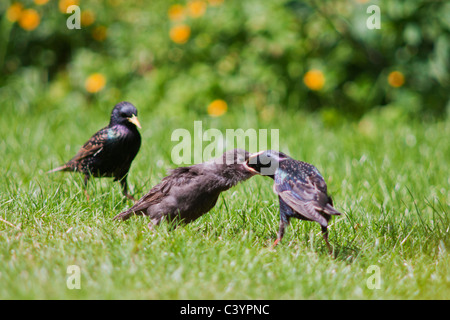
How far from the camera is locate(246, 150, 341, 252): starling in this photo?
3.14 m

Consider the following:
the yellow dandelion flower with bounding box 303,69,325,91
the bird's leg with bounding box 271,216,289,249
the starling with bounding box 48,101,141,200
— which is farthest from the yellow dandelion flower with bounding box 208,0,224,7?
the bird's leg with bounding box 271,216,289,249

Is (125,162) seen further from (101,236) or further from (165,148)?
(165,148)

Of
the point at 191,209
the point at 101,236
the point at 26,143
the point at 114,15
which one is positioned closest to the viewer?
the point at 101,236

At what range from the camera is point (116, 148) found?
3.96 meters

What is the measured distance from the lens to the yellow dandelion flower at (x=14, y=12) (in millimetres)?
7598

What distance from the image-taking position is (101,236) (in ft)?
10.8

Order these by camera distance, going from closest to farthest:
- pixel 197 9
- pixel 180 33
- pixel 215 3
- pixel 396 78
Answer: pixel 396 78, pixel 180 33, pixel 197 9, pixel 215 3

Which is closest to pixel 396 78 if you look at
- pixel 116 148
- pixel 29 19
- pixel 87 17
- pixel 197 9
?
pixel 197 9

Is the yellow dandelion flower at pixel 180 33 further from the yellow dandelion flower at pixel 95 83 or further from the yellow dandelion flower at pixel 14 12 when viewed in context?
the yellow dandelion flower at pixel 14 12

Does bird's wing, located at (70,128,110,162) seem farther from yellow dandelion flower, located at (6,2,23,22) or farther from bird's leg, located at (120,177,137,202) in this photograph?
yellow dandelion flower, located at (6,2,23,22)

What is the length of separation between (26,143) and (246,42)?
3362mm

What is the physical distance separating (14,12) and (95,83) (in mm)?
1588

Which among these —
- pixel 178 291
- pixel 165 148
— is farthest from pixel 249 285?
pixel 165 148

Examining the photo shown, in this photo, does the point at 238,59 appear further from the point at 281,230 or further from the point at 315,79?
the point at 281,230
